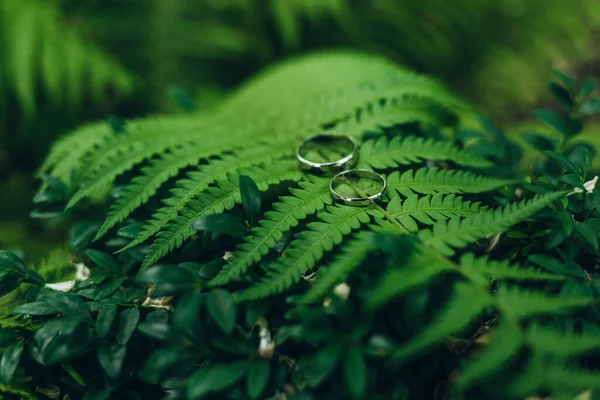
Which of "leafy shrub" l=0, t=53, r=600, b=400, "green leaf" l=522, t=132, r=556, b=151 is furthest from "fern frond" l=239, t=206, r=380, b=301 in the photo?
"green leaf" l=522, t=132, r=556, b=151

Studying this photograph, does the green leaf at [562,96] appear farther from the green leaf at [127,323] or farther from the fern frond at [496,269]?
the green leaf at [127,323]

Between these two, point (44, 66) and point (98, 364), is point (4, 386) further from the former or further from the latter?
point (44, 66)

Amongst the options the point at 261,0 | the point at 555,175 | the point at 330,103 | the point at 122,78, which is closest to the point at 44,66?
the point at 122,78

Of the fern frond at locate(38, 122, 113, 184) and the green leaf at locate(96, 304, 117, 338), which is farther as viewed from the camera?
the fern frond at locate(38, 122, 113, 184)

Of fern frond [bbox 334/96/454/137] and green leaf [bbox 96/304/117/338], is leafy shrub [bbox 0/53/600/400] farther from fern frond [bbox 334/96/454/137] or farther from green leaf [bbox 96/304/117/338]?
fern frond [bbox 334/96/454/137]

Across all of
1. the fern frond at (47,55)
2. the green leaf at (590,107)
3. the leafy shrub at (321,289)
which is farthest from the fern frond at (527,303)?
the fern frond at (47,55)

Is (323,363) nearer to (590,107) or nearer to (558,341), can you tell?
(558,341)
